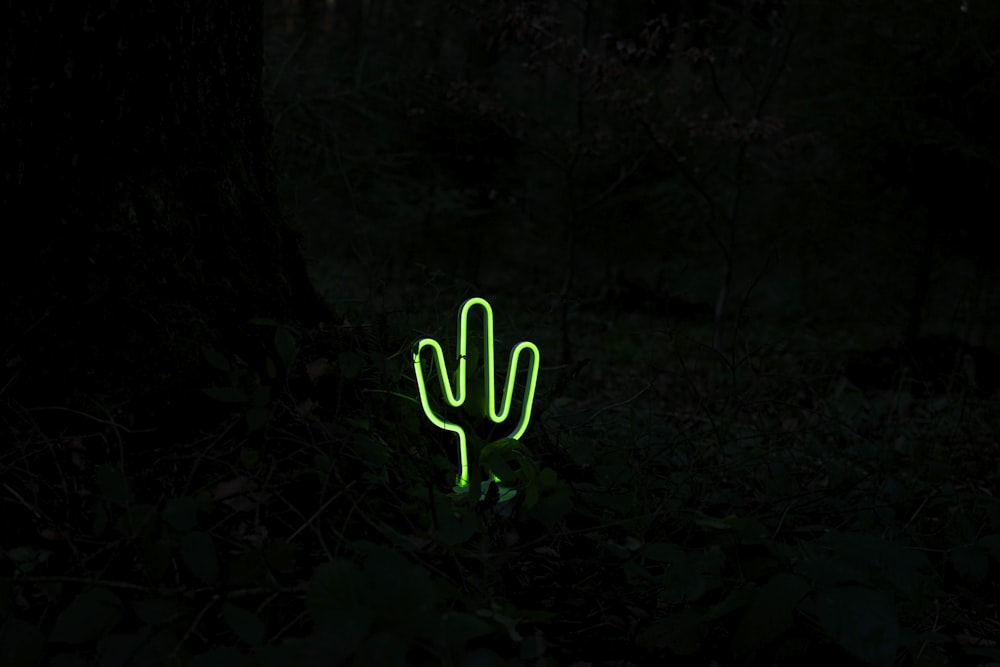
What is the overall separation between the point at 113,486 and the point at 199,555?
0.82 ft

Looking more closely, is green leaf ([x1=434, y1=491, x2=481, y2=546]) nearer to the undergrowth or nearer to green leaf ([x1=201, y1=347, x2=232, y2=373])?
the undergrowth

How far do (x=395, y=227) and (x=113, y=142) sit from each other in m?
12.3

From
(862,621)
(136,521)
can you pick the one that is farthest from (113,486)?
(862,621)

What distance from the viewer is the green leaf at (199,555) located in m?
1.56

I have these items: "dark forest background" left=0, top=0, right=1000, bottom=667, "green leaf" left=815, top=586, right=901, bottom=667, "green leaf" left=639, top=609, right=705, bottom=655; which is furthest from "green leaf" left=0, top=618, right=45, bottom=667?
"green leaf" left=815, top=586, right=901, bottom=667

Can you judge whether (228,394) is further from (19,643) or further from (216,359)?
(19,643)

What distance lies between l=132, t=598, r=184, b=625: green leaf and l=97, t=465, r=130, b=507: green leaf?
214 millimetres

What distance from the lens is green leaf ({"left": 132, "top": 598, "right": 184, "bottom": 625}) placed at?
5.07ft

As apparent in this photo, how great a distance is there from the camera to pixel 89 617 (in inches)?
59.7

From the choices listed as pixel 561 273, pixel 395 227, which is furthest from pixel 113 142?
pixel 561 273

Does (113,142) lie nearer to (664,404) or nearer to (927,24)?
(664,404)

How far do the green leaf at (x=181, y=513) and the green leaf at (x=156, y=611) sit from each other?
154 mm

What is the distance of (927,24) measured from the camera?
7270mm

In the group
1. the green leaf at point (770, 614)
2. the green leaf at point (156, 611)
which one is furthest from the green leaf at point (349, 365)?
the green leaf at point (770, 614)
